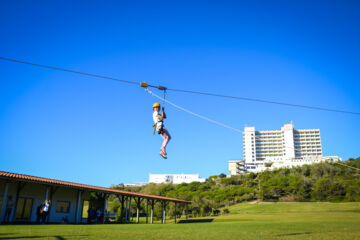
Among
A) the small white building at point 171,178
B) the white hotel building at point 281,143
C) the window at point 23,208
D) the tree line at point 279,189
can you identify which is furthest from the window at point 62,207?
the white hotel building at point 281,143

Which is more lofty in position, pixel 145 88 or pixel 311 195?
pixel 145 88

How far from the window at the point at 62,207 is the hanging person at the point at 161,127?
16740 mm

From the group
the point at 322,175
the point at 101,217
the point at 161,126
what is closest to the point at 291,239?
the point at 161,126

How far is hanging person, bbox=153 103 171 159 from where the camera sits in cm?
1083

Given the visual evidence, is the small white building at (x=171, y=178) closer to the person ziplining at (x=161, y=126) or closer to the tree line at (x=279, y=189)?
the tree line at (x=279, y=189)

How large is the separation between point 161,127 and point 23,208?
54.2 ft

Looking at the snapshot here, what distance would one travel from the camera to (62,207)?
78.6ft

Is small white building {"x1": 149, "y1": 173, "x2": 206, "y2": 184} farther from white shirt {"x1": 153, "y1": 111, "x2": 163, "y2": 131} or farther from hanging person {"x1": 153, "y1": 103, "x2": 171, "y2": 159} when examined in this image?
white shirt {"x1": 153, "y1": 111, "x2": 163, "y2": 131}

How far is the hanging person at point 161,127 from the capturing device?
10.8m

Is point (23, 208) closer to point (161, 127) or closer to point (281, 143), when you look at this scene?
point (161, 127)

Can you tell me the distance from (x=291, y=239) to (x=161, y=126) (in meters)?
5.82

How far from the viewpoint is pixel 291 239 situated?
6988mm

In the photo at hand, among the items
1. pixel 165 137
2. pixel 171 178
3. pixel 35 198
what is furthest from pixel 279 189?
pixel 171 178

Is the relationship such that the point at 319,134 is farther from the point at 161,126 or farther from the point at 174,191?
the point at 161,126
